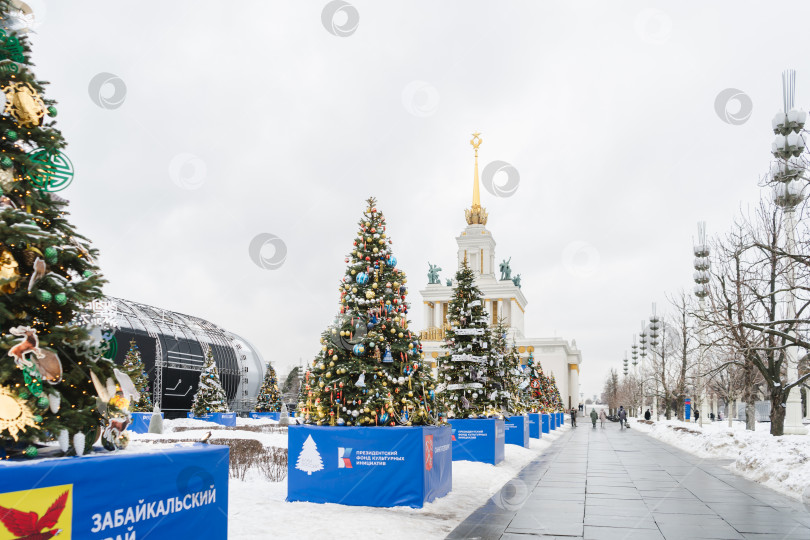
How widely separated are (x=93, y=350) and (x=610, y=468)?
665 inches

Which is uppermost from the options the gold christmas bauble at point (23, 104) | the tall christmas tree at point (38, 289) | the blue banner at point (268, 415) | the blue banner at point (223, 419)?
the gold christmas bauble at point (23, 104)

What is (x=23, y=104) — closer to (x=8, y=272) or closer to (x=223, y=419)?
(x=8, y=272)

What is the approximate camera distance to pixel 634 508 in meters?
11.8

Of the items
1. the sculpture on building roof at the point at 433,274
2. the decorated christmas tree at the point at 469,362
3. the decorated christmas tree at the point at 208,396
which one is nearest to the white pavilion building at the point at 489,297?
the sculpture on building roof at the point at 433,274

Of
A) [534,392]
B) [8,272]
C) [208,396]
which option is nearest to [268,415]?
[208,396]

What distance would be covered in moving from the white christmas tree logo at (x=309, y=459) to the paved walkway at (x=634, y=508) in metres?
2.76

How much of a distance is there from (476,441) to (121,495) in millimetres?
13509

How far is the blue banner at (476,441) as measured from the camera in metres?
17.9

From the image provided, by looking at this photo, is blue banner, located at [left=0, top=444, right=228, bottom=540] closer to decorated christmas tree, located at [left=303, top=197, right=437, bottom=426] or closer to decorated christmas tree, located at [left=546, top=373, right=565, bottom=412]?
decorated christmas tree, located at [left=303, top=197, right=437, bottom=426]

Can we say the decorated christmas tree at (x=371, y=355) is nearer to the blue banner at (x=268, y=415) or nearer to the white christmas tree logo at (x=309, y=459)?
the white christmas tree logo at (x=309, y=459)

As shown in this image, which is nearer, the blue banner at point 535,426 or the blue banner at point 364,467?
the blue banner at point 364,467

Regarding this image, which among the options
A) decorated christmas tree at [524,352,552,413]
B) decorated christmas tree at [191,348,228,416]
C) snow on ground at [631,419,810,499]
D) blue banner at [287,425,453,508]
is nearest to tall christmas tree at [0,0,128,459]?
blue banner at [287,425,453,508]

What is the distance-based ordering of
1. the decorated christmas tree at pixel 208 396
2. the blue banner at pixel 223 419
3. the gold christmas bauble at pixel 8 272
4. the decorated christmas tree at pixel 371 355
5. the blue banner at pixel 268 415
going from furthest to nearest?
the blue banner at pixel 268 415 < the decorated christmas tree at pixel 208 396 < the blue banner at pixel 223 419 < the decorated christmas tree at pixel 371 355 < the gold christmas bauble at pixel 8 272

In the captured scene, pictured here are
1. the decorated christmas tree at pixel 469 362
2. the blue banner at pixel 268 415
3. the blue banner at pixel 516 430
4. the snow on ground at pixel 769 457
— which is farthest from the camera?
the blue banner at pixel 268 415
